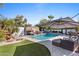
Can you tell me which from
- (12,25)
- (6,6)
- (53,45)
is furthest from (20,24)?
(53,45)

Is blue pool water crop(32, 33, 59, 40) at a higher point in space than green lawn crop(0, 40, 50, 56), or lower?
higher

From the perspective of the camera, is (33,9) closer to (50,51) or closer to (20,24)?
(20,24)

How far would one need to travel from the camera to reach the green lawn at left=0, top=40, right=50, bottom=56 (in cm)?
223

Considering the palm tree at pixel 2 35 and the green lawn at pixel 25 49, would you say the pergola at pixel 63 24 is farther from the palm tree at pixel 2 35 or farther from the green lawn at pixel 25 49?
the palm tree at pixel 2 35

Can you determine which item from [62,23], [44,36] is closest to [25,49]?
[44,36]

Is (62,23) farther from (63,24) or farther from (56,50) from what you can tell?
(56,50)

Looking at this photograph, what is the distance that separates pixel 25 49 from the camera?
223 centimetres

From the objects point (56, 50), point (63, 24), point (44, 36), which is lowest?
point (56, 50)

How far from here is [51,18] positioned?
224cm

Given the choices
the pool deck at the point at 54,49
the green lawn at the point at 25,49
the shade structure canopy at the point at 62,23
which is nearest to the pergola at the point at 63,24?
the shade structure canopy at the point at 62,23

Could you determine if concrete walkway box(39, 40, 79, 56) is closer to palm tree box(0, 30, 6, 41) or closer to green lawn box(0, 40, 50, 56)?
green lawn box(0, 40, 50, 56)

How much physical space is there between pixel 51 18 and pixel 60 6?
0.16 meters

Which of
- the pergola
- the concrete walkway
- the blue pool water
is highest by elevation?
the pergola

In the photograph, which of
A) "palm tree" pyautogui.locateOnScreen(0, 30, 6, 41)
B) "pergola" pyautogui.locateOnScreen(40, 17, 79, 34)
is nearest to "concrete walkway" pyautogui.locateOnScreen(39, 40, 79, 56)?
"pergola" pyautogui.locateOnScreen(40, 17, 79, 34)
